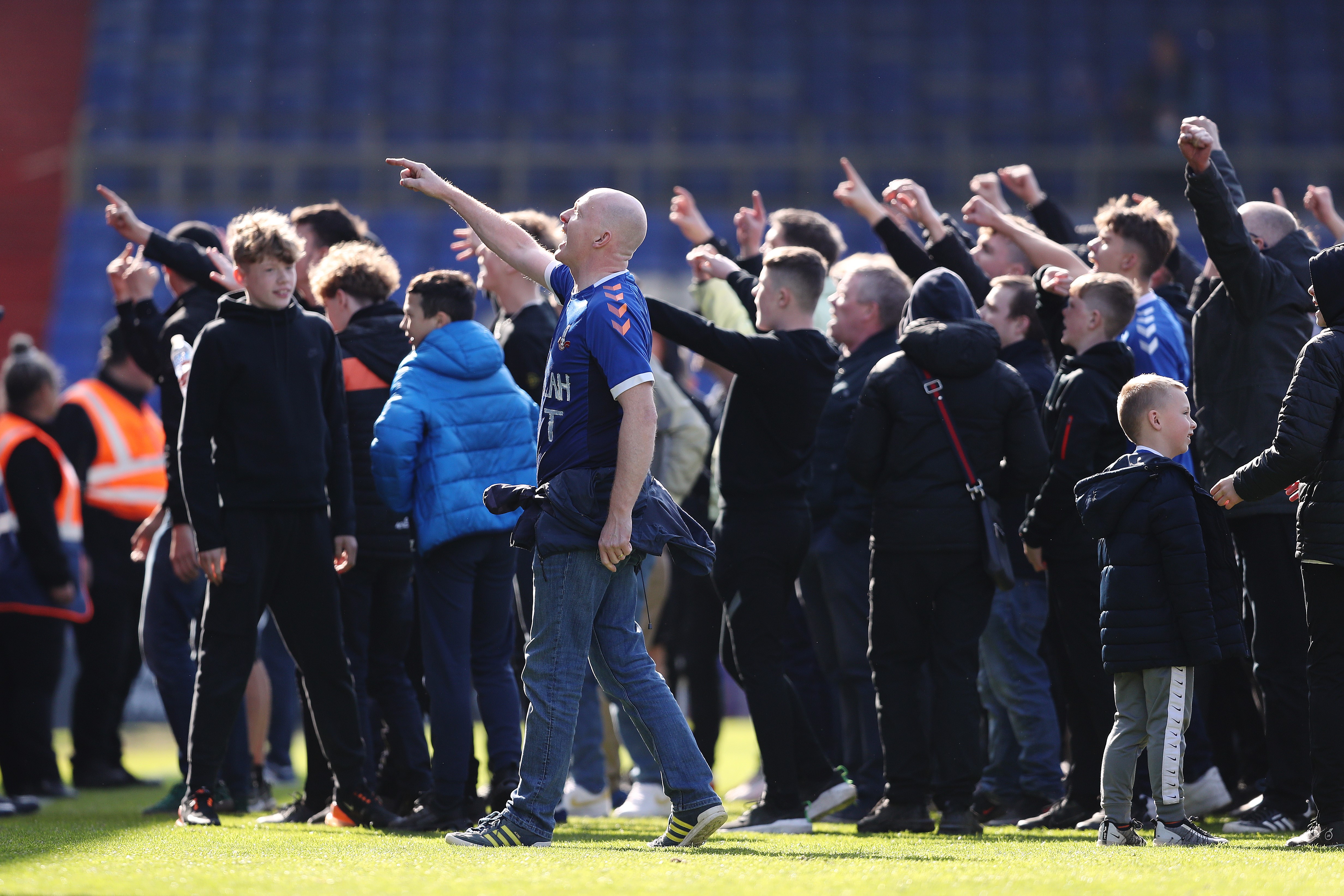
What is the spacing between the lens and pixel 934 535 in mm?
4629

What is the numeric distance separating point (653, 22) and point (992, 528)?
1936cm

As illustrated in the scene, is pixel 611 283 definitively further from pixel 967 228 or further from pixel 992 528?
pixel 967 228

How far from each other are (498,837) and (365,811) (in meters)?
1.16

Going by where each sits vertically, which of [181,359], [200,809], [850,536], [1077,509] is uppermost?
[181,359]

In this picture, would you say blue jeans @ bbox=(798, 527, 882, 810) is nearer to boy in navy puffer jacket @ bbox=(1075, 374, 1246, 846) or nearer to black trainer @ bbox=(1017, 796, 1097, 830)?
black trainer @ bbox=(1017, 796, 1097, 830)

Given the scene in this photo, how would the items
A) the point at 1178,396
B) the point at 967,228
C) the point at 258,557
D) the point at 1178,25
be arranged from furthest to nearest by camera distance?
the point at 1178,25 < the point at 967,228 < the point at 258,557 < the point at 1178,396

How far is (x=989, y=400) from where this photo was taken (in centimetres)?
474

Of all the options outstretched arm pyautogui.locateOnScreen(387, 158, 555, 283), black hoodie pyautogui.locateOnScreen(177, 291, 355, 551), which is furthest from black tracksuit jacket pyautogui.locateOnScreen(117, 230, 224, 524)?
outstretched arm pyautogui.locateOnScreen(387, 158, 555, 283)

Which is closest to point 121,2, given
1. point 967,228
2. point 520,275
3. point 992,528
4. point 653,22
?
point 653,22

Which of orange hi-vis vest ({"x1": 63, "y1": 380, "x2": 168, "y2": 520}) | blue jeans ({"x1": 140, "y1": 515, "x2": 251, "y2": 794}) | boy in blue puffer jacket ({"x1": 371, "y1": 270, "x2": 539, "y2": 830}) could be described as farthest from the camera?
orange hi-vis vest ({"x1": 63, "y1": 380, "x2": 168, "y2": 520})

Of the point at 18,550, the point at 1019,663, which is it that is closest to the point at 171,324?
the point at 18,550

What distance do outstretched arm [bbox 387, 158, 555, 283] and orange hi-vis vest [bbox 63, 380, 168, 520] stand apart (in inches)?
159

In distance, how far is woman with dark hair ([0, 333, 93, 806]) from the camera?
6406 millimetres

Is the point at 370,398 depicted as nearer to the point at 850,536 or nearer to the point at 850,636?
the point at 850,536
